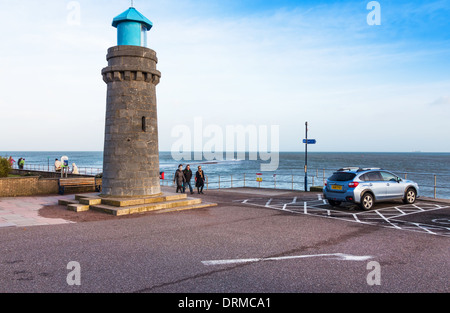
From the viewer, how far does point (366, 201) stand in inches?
488

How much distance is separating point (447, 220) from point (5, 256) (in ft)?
38.5

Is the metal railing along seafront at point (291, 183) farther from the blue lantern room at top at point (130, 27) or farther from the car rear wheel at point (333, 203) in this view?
the blue lantern room at top at point (130, 27)

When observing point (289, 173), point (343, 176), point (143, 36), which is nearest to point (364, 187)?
point (343, 176)

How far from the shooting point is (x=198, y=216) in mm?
11242

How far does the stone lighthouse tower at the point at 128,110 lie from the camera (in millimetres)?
12617

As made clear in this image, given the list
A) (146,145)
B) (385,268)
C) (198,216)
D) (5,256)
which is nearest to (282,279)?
(385,268)

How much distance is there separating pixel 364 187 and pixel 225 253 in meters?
7.59

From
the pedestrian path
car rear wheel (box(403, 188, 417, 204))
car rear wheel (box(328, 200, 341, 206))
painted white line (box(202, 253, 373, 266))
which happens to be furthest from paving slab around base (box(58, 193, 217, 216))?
car rear wheel (box(403, 188, 417, 204))

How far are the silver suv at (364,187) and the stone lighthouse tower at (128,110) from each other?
716cm

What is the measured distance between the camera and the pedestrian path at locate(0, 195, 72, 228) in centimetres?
974

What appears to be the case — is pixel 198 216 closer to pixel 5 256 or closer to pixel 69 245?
pixel 69 245

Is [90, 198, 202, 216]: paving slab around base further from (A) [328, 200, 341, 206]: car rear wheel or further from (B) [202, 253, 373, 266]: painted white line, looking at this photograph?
(B) [202, 253, 373, 266]: painted white line

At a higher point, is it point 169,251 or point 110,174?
point 110,174
